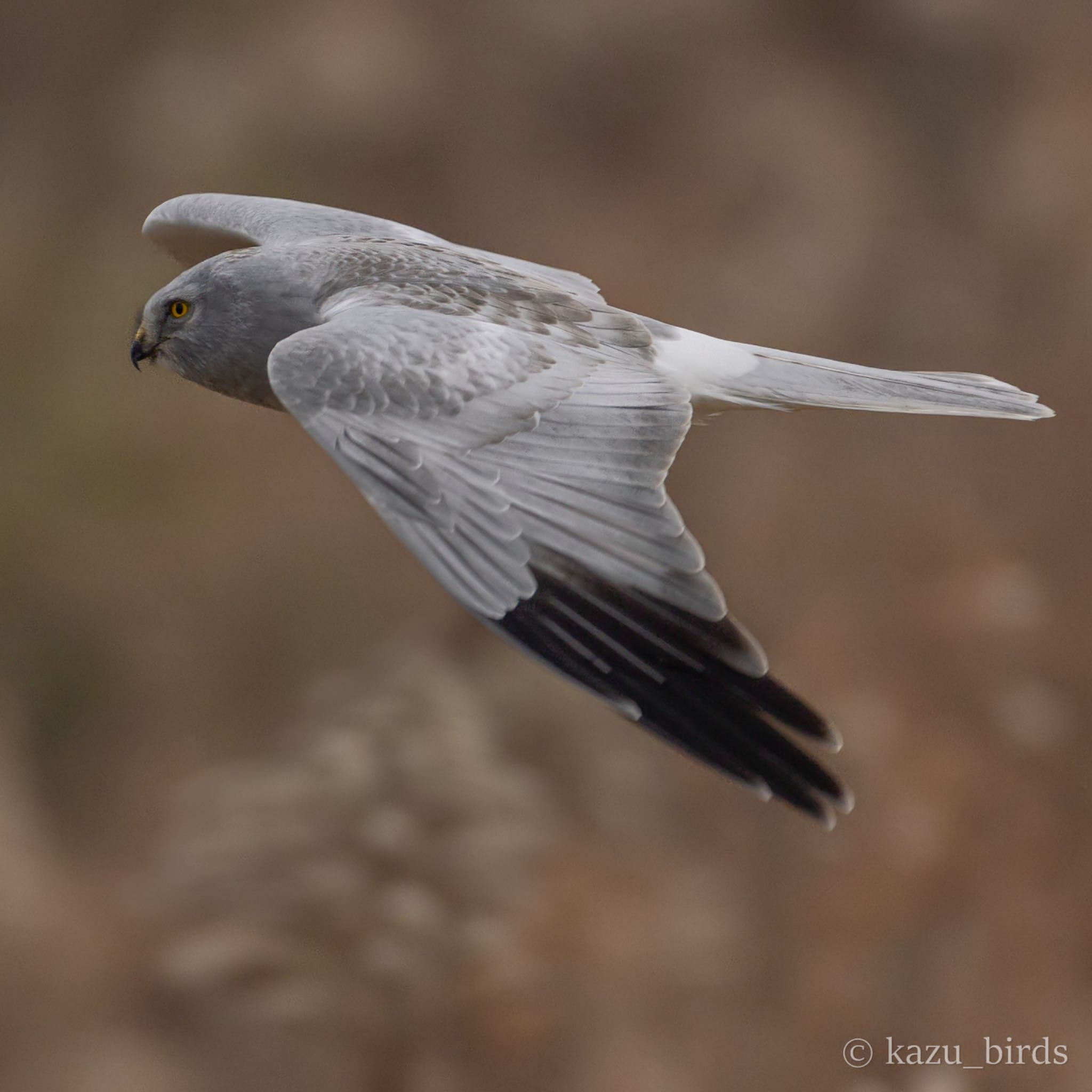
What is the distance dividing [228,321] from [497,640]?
3.19 meters

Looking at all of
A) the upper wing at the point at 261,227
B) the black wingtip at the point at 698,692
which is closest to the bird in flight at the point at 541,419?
the black wingtip at the point at 698,692

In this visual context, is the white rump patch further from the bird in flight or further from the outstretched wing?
the outstretched wing

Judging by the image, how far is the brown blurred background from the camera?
383 centimetres

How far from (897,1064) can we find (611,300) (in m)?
4.07

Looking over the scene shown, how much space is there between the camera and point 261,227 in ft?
12.9

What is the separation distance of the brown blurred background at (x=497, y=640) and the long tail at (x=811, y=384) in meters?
1.05

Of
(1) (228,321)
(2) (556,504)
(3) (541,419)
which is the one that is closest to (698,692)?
(2) (556,504)

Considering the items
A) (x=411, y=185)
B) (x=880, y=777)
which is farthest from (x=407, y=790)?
(x=411, y=185)

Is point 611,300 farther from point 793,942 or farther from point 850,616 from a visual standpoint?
point 793,942

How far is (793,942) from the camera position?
476 cm

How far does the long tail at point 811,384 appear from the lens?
3262 mm

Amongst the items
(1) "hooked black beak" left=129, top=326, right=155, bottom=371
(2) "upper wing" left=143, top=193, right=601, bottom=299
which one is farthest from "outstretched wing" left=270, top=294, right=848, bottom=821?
(2) "upper wing" left=143, top=193, right=601, bottom=299

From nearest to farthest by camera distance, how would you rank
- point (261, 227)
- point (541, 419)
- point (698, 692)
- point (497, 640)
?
1. point (698, 692)
2. point (541, 419)
3. point (261, 227)
4. point (497, 640)

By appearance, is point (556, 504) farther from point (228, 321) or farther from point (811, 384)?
point (228, 321)
